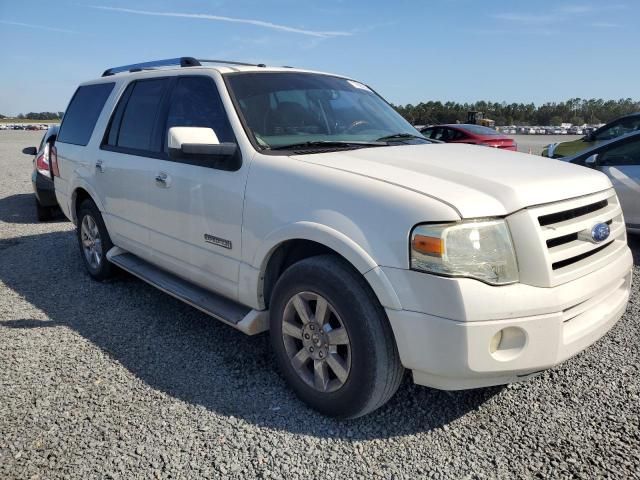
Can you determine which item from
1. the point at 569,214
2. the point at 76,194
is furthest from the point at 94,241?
the point at 569,214

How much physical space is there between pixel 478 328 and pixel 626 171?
4.87 meters

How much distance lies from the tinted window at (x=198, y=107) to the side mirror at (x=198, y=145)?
0.50 ft

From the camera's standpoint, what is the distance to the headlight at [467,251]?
2.22 metres

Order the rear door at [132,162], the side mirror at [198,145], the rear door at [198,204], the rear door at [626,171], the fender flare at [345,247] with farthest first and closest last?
the rear door at [626,171] → the rear door at [132,162] → the rear door at [198,204] → the side mirror at [198,145] → the fender flare at [345,247]

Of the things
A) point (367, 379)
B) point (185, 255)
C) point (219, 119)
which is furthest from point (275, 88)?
point (367, 379)

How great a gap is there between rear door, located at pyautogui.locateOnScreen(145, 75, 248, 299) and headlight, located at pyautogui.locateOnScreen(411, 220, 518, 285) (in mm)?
1229

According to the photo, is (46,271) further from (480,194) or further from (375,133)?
(480,194)

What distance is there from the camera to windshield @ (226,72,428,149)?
3.28 metres

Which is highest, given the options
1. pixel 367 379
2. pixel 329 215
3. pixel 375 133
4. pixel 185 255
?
pixel 375 133

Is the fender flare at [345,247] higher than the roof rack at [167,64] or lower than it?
lower

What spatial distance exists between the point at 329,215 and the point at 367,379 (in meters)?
0.82

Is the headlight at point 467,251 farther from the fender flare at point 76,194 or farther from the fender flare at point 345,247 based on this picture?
the fender flare at point 76,194

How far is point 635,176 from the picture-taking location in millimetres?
5859

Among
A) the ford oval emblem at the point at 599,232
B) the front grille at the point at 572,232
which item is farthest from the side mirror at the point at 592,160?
the ford oval emblem at the point at 599,232
